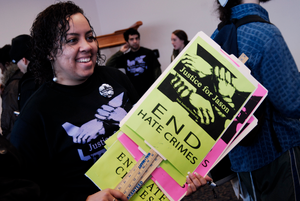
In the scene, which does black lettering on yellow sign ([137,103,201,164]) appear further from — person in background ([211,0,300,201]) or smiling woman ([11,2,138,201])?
person in background ([211,0,300,201])

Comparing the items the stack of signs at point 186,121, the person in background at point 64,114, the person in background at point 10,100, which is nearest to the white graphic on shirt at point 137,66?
the person in background at point 10,100

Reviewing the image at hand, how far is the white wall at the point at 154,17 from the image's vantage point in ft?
8.93

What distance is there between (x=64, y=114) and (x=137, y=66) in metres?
2.37


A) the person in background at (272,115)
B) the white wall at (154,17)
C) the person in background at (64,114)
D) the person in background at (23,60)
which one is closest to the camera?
the person in background at (64,114)

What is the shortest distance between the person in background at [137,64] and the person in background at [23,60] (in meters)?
1.53

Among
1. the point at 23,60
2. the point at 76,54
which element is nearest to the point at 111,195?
the point at 76,54

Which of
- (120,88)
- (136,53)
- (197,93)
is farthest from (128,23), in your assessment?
(197,93)

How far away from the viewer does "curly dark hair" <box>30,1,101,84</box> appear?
2.65 feet

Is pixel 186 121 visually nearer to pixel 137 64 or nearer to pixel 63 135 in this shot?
pixel 63 135

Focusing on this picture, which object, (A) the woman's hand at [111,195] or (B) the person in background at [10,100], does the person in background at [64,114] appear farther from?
(B) the person in background at [10,100]

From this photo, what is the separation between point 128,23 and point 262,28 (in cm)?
356

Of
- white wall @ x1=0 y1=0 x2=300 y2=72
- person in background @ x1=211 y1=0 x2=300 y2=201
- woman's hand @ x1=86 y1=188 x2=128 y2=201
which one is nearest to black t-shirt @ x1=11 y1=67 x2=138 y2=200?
woman's hand @ x1=86 y1=188 x2=128 y2=201

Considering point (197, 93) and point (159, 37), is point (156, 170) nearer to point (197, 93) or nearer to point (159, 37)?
point (197, 93)

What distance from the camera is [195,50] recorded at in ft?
2.22
